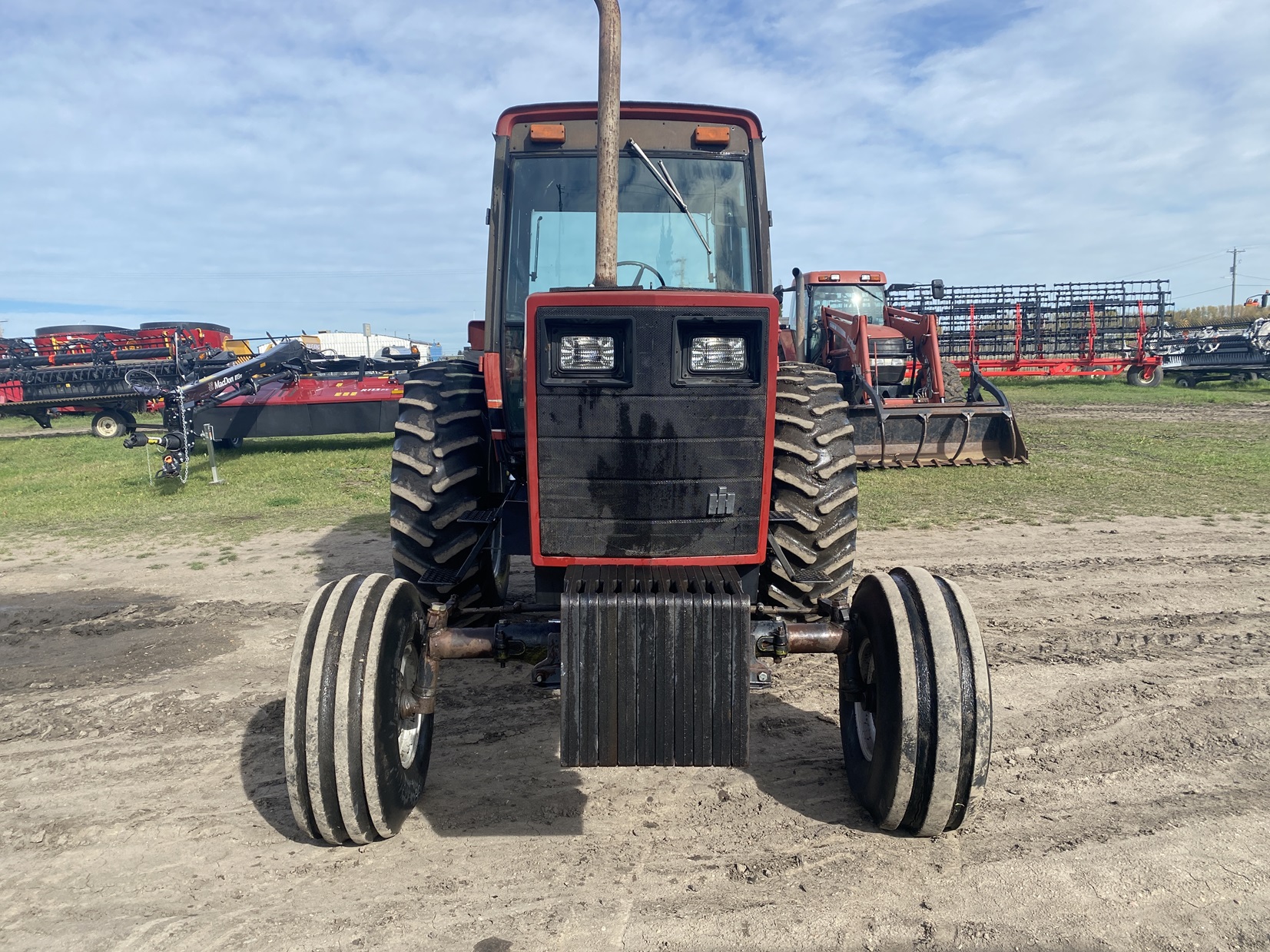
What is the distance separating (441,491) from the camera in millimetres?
3818

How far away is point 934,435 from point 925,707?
882cm

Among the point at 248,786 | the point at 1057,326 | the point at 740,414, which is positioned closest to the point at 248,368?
the point at 248,786

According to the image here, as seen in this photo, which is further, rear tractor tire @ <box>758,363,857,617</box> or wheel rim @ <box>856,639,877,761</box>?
rear tractor tire @ <box>758,363,857,617</box>

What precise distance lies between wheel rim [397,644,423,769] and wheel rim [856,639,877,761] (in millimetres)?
1670

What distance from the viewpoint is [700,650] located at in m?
2.69

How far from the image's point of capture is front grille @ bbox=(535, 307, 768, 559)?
9.27ft

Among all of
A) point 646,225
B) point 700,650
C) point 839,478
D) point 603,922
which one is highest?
point 646,225

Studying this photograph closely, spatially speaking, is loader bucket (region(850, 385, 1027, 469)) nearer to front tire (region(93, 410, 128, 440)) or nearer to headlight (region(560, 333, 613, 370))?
headlight (region(560, 333, 613, 370))

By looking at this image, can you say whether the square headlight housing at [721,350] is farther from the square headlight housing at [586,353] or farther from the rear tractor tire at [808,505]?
the rear tractor tire at [808,505]

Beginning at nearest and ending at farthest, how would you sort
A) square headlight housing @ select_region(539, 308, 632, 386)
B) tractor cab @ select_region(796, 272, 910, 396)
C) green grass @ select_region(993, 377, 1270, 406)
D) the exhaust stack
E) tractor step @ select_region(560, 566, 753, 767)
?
tractor step @ select_region(560, 566, 753, 767) < square headlight housing @ select_region(539, 308, 632, 386) < the exhaust stack < tractor cab @ select_region(796, 272, 910, 396) < green grass @ select_region(993, 377, 1270, 406)

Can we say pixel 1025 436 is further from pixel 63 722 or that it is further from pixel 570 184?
pixel 63 722

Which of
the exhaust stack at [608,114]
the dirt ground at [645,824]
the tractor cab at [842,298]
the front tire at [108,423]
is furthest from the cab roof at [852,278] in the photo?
the front tire at [108,423]

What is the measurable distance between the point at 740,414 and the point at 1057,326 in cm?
2917

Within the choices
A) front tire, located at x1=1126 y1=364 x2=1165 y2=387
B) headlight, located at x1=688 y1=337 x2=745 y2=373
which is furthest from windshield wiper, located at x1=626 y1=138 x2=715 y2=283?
front tire, located at x1=1126 y1=364 x2=1165 y2=387
